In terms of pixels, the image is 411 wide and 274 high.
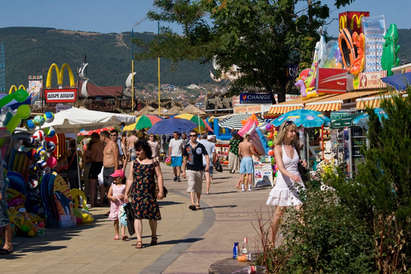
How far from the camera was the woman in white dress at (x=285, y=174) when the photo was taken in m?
8.27

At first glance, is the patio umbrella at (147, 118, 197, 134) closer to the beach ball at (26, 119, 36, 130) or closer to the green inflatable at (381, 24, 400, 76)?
the green inflatable at (381, 24, 400, 76)

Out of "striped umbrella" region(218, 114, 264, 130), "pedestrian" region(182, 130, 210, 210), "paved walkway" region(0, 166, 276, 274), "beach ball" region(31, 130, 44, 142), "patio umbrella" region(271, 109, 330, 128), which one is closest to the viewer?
"paved walkway" region(0, 166, 276, 274)

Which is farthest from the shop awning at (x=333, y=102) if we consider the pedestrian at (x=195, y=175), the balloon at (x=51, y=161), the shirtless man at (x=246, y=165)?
the balloon at (x=51, y=161)

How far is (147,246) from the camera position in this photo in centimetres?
933

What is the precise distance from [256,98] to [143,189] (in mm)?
16133

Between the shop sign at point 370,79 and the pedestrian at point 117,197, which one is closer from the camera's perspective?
the pedestrian at point 117,197

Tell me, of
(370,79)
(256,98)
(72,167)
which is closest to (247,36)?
(256,98)

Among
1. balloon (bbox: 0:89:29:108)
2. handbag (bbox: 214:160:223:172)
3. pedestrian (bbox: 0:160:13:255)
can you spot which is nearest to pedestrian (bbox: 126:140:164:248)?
pedestrian (bbox: 0:160:13:255)

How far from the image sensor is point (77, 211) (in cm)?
1212

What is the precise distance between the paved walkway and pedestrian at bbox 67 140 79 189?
5.72ft

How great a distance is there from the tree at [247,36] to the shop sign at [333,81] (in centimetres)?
508

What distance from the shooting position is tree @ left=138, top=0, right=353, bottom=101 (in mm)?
24516

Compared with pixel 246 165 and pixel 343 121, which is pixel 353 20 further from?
pixel 343 121

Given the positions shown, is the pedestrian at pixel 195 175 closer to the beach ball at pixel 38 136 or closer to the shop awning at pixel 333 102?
the beach ball at pixel 38 136
